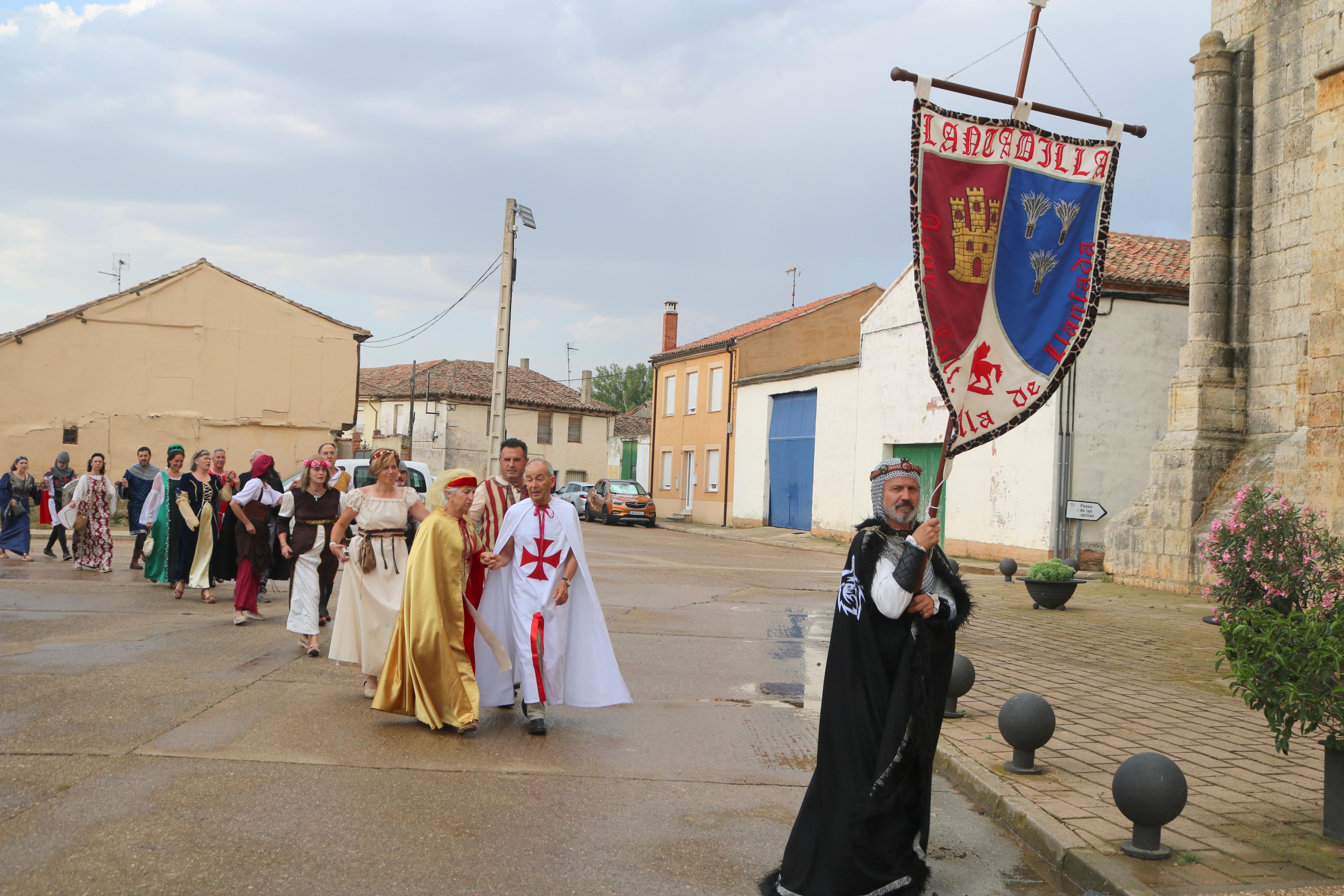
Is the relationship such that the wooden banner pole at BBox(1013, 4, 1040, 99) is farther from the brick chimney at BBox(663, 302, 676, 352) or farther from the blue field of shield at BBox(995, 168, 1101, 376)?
the brick chimney at BBox(663, 302, 676, 352)

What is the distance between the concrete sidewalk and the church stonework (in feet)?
20.4

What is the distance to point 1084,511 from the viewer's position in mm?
19172

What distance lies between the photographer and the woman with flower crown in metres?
9.40

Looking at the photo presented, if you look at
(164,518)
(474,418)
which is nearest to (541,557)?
(164,518)

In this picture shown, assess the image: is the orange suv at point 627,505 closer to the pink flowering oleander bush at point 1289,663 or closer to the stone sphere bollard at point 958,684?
the stone sphere bollard at point 958,684

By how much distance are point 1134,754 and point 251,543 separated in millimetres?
8640

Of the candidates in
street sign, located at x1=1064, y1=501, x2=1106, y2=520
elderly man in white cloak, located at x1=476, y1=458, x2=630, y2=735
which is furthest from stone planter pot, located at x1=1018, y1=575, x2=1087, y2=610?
elderly man in white cloak, located at x1=476, y1=458, x2=630, y2=735

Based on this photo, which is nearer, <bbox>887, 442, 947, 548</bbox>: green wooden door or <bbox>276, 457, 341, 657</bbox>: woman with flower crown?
<bbox>276, 457, 341, 657</bbox>: woman with flower crown

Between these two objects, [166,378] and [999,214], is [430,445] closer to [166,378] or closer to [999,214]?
[166,378]

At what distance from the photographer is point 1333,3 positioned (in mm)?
10383

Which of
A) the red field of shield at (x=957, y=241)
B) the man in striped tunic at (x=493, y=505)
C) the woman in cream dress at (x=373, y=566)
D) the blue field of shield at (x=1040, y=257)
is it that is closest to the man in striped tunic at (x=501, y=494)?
the man in striped tunic at (x=493, y=505)

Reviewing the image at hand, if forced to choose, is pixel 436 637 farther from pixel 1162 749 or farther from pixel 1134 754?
pixel 1162 749

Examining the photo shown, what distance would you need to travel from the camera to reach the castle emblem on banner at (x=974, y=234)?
16.1 feet

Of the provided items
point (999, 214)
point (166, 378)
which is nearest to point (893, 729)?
point (999, 214)
